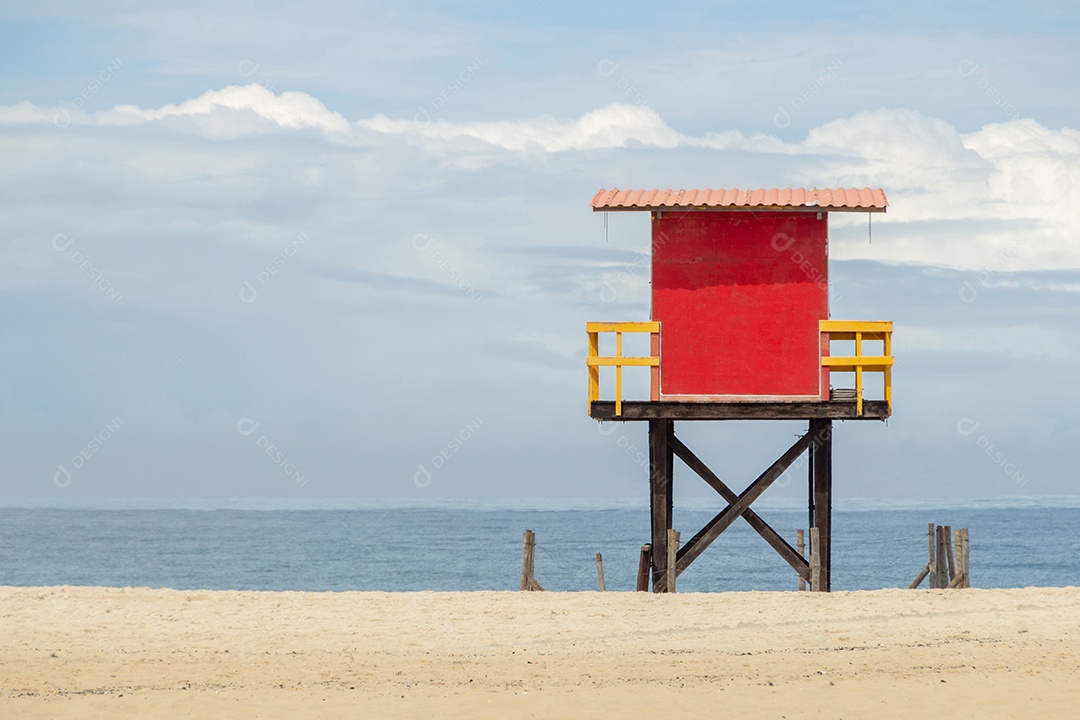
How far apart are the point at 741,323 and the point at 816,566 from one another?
421cm

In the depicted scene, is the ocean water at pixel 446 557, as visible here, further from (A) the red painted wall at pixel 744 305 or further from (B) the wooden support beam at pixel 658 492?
(A) the red painted wall at pixel 744 305

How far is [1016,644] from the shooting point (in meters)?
15.8

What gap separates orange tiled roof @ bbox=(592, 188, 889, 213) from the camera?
1916 centimetres

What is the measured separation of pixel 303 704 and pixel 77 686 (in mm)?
2742

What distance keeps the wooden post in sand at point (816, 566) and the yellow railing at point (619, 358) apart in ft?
11.6

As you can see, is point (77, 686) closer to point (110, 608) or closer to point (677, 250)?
point (110, 608)

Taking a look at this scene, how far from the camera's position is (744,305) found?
19453 mm

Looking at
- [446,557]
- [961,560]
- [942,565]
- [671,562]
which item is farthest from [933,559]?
[446,557]

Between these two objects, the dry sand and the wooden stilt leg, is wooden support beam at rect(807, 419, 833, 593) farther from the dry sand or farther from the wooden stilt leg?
the dry sand

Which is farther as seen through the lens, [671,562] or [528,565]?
[528,565]

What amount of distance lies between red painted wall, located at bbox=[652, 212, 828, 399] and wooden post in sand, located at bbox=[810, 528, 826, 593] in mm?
2517

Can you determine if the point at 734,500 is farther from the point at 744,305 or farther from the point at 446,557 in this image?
the point at 446,557

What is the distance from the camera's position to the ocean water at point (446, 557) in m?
65.0

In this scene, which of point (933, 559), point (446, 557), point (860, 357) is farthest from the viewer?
point (446, 557)
